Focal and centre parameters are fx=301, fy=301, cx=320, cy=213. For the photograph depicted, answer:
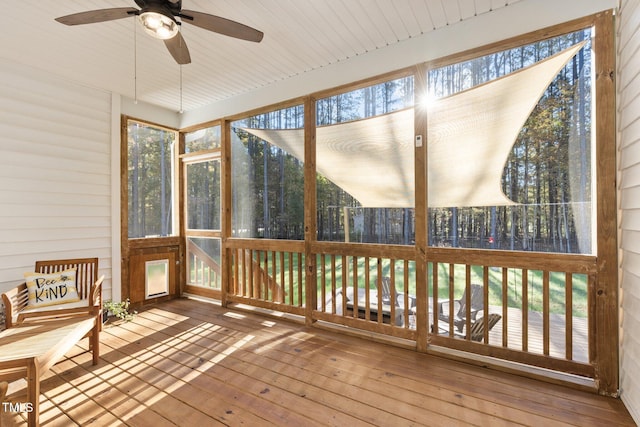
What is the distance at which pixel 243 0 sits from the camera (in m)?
2.35

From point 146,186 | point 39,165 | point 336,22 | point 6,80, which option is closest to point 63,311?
point 39,165

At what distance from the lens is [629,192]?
1.94 meters

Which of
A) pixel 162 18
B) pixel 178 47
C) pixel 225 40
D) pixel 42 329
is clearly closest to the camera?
pixel 162 18

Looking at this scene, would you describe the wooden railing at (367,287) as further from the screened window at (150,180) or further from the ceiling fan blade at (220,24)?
the screened window at (150,180)

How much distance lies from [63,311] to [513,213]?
13.2 ft

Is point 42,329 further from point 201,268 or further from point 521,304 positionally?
point 521,304

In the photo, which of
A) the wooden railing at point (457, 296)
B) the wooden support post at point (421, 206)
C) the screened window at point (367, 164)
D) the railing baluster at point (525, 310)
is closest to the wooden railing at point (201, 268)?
the wooden railing at point (457, 296)

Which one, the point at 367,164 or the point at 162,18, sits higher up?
the point at 162,18

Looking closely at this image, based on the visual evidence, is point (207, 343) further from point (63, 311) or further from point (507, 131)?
point (507, 131)

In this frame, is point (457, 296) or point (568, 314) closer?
point (568, 314)

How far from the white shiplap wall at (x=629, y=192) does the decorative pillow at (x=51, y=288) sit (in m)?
4.59

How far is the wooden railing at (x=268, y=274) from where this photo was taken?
370 centimetres

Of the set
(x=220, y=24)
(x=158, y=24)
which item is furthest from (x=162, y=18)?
(x=220, y=24)

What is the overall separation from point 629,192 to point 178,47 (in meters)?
3.24
